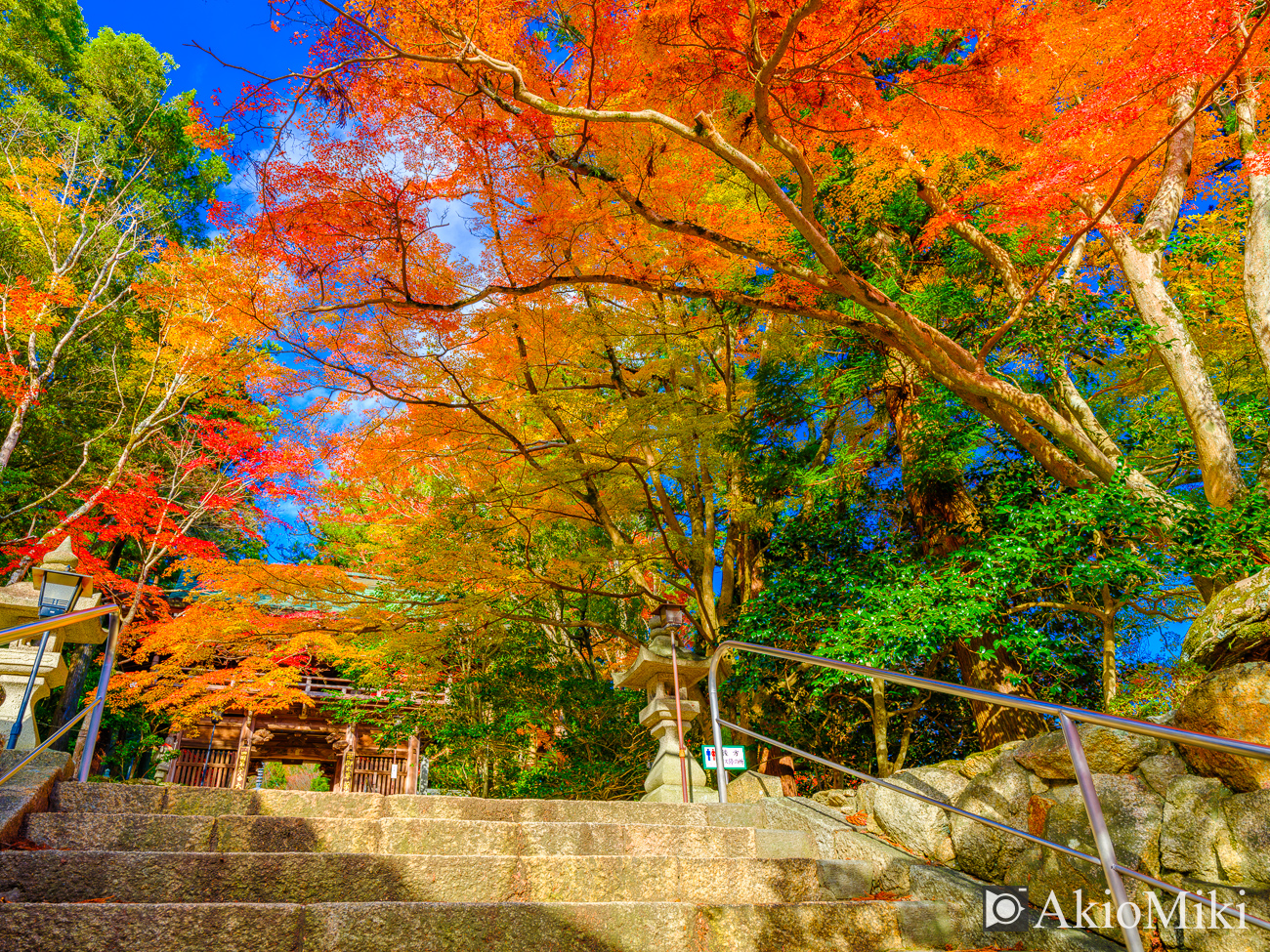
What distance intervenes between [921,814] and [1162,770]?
3.83 feet

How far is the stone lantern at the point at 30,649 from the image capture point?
4.07 m

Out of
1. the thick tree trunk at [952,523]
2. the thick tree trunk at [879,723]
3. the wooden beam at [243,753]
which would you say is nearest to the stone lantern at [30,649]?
the thick tree trunk at [879,723]

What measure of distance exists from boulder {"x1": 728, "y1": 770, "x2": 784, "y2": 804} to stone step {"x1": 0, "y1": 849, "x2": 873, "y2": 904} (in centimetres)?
164

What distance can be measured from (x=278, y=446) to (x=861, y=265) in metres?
10.5

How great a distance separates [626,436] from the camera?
277 inches

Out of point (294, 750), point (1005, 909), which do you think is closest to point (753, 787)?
point (1005, 909)

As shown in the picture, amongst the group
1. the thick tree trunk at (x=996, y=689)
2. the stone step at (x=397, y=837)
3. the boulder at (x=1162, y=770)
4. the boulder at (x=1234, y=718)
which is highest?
the thick tree trunk at (x=996, y=689)

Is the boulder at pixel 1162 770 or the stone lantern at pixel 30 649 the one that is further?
the stone lantern at pixel 30 649

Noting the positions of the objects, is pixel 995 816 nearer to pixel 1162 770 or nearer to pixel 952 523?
pixel 1162 770

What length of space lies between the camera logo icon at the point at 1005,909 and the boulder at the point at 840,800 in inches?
51.4

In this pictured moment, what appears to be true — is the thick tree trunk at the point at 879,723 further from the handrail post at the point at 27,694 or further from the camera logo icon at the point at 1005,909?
the handrail post at the point at 27,694

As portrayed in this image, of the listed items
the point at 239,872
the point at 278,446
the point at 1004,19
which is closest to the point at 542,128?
the point at 1004,19

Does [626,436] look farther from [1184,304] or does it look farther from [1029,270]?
[1184,304]

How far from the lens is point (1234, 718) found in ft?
9.89
